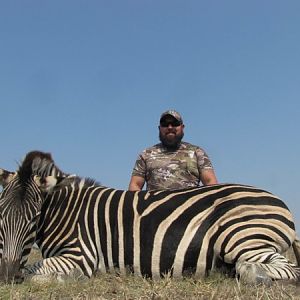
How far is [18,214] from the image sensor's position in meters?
3.83

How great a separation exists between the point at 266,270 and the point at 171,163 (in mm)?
2671

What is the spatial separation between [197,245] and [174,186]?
1971 millimetres

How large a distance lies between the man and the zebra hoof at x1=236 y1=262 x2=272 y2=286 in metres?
2.42

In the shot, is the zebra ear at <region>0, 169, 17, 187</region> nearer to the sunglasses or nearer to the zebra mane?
the zebra mane

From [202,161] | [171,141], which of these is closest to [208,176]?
[202,161]

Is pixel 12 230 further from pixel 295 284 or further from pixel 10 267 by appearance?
pixel 295 284

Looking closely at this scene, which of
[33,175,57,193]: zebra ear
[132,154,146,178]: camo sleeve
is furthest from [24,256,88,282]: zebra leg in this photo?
[132,154,146,178]: camo sleeve

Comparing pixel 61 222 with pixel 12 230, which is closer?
pixel 12 230

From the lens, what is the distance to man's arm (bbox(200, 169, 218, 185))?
5965 millimetres

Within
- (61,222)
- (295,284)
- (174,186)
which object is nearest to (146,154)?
(174,186)

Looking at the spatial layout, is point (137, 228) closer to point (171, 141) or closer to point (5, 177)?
point (5, 177)

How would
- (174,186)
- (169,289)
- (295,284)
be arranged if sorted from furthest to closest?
(174,186), (295,284), (169,289)

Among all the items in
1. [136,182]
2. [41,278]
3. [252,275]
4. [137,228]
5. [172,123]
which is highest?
[172,123]

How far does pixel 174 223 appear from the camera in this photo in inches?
161
